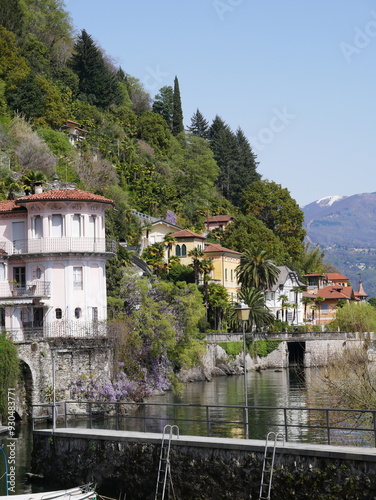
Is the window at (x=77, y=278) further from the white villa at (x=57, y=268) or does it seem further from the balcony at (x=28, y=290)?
the balcony at (x=28, y=290)

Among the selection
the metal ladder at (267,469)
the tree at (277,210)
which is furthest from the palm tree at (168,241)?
the metal ladder at (267,469)

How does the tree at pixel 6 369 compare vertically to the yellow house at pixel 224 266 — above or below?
below

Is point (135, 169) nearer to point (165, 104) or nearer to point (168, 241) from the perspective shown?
point (168, 241)

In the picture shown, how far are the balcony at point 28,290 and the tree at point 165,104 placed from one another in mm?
122318

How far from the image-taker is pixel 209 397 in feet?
217

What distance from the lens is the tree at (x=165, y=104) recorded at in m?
180

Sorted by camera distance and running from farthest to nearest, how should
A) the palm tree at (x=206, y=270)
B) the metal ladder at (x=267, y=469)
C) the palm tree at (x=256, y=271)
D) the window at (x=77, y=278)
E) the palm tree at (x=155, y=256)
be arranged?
the palm tree at (x=256, y=271), the palm tree at (x=155, y=256), the palm tree at (x=206, y=270), the window at (x=77, y=278), the metal ladder at (x=267, y=469)

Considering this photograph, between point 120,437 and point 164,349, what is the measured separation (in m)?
34.7

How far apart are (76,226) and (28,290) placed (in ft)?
17.2

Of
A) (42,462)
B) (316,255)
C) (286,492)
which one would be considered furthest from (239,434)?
(316,255)

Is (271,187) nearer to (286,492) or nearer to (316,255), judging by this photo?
(316,255)

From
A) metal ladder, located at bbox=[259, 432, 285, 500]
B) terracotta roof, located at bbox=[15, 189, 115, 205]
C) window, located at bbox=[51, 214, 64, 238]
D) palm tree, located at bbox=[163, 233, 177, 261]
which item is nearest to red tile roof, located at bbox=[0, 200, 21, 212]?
terracotta roof, located at bbox=[15, 189, 115, 205]

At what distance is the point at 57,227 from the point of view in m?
60.0

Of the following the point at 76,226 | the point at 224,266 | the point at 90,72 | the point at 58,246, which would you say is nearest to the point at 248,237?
the point at 224,266
